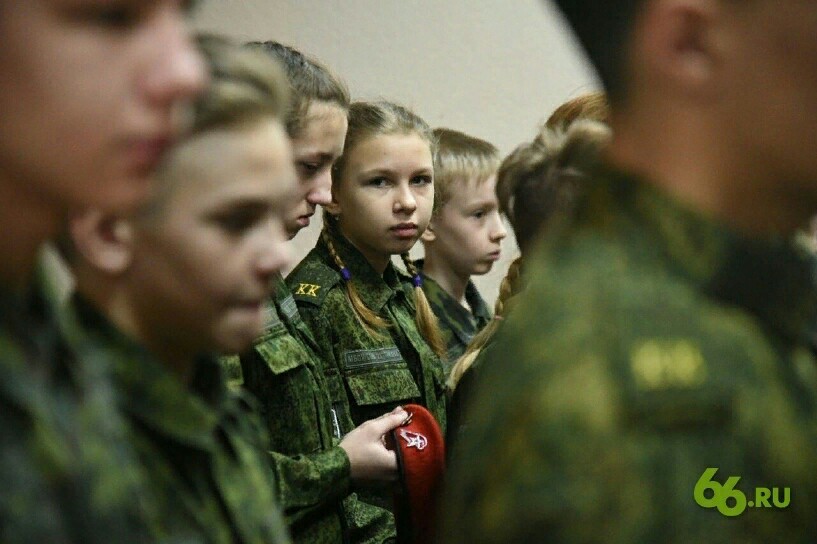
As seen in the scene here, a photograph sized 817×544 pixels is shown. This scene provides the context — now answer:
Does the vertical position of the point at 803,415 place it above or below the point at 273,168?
below

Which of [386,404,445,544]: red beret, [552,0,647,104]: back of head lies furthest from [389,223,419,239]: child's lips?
[552,0,647,104]: back of head

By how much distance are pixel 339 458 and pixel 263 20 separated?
74.6 inches

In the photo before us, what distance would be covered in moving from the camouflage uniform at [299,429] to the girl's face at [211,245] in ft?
2.41

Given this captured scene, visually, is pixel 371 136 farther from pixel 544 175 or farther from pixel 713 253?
pixel 713 253

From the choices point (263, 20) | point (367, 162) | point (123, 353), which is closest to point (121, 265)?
point (123, 353)

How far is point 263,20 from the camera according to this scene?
3477mm

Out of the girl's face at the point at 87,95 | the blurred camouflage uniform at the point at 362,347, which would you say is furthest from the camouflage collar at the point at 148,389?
the blurred camouflage uniform at the point at 362,347

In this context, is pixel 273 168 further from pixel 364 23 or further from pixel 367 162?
pixel 364 23

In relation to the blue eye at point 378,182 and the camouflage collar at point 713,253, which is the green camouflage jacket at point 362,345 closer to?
the blue eye at point 378,182

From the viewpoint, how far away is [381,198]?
2.44 m

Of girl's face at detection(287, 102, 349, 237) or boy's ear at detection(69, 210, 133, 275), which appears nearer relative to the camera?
boy's ear at detection(69, 210, 133, 275)

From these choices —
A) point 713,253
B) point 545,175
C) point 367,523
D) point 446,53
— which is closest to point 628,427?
point 713,253

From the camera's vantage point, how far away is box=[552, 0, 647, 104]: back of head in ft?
2.84

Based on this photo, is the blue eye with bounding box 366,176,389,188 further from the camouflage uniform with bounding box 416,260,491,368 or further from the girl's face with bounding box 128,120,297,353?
the girl's face with bounding box 128,120,297,353
